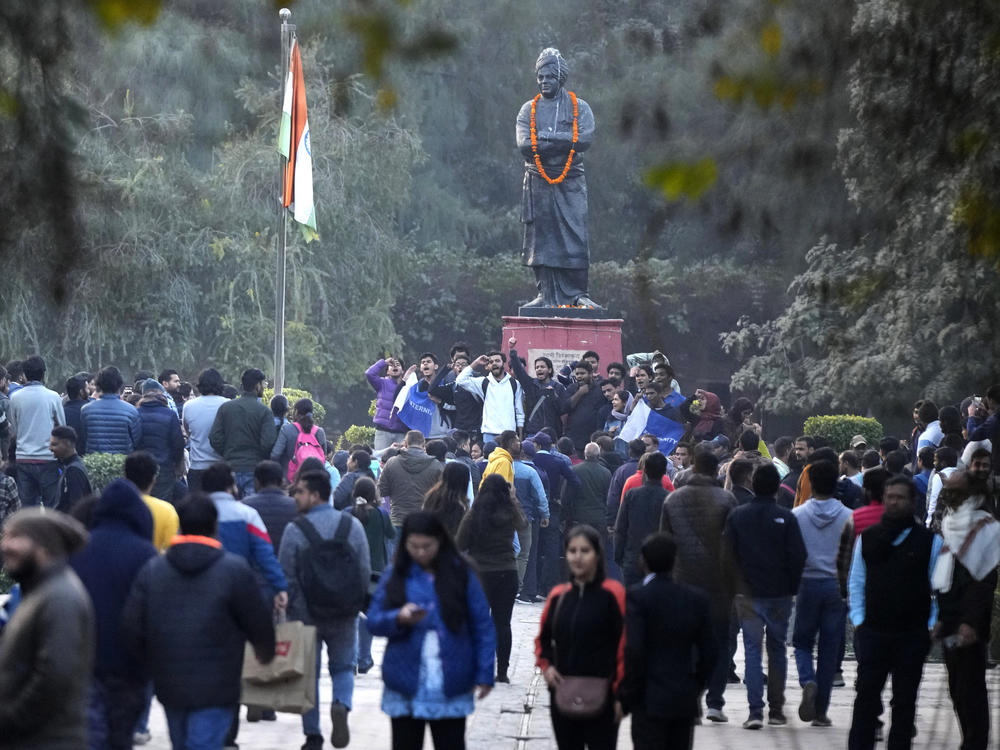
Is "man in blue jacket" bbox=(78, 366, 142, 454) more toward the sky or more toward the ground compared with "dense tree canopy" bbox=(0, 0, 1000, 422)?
more toward the ground

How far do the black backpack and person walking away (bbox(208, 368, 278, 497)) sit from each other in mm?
4631

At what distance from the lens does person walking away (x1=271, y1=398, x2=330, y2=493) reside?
42.4 feet

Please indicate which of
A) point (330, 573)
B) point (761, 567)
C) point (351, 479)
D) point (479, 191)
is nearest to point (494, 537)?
point (761, 567)

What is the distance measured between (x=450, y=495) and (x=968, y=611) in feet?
11.9

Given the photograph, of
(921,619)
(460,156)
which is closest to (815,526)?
(921,619)

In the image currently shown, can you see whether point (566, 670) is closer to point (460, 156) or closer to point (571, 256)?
point (571, 256)

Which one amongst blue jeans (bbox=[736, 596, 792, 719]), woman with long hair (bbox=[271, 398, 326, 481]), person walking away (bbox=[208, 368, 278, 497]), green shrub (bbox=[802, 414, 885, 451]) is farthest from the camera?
green shrub (bbox=[802, 414, 885, 451])

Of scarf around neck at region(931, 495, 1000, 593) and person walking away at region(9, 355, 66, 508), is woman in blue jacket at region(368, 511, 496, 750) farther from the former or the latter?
person walking away at region(9, 355, 66, 508)

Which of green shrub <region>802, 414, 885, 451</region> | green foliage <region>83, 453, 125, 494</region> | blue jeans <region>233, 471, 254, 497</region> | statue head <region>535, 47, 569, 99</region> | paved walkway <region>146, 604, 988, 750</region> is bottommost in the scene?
paved walkway <region>146, 604, 988, 750</region>

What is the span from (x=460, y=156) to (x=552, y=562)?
25.5 metres

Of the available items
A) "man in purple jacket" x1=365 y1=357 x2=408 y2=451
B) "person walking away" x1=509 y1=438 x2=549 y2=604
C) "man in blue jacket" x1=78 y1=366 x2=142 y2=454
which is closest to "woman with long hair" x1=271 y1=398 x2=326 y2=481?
"man in blue jacket" x1=78 y1=366 x2=142 y2=454

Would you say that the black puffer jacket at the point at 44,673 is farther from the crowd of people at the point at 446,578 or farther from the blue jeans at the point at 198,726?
the blue jeans at the point at 198,726

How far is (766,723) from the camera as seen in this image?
980 cm

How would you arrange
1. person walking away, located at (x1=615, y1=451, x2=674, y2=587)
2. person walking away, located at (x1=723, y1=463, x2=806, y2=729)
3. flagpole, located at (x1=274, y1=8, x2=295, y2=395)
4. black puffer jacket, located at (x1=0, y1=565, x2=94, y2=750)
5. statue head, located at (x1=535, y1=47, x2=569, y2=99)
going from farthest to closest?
statue head, located at (x1=535, y1=47, x2=569, y2=99), flagpole, located at (x1=274, y1=8, x2=295, y2=395), person walking away, located at (x1=615, y1=451, x2=674, y2=587), person walking away, located at (x1=723, y1=463, x2=806, y2=729), black puffer jacket, located at (x1=0, y1=565, x2=94, y2=750)
